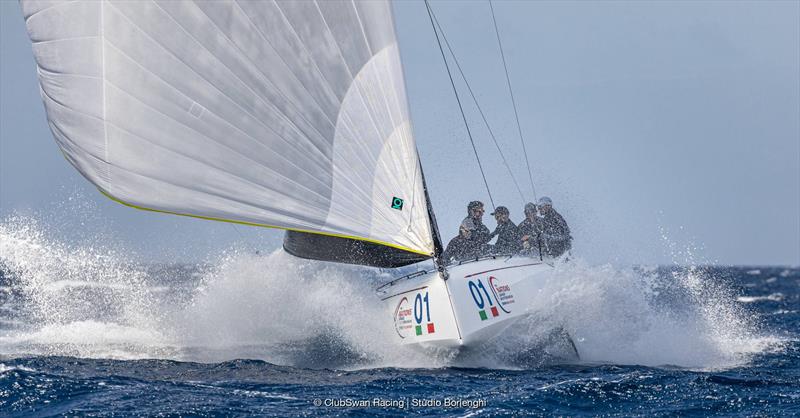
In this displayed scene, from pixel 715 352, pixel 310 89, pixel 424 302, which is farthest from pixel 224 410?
pixel 715 352

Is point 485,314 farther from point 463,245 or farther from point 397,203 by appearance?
point 463,245

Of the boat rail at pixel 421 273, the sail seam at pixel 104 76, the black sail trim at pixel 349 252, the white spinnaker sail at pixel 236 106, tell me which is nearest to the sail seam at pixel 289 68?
the white spinnaker sail at pixel 236 106

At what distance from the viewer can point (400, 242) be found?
9.59 metres

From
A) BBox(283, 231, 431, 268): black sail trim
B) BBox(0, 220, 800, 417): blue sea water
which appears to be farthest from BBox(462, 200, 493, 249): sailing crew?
BBox(283, 231, 431, 268): black sail trim

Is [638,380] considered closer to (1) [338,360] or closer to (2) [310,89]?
(1) [338,360]

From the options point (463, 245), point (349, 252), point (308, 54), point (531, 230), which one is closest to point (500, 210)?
point (531, 230)

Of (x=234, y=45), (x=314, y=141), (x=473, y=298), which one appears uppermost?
(x=234, y=45)

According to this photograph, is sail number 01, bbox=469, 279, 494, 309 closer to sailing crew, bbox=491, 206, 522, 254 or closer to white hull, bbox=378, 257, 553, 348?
white hull, bbox=378, 257, 553, 348

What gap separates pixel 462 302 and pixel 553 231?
3.08 metres

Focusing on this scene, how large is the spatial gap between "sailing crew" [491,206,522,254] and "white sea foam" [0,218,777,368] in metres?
1.33

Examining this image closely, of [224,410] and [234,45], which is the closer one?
[224,410]

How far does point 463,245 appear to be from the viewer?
1122 cm

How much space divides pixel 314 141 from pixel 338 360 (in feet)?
8.00

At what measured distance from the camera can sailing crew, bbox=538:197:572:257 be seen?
11.6 metres
